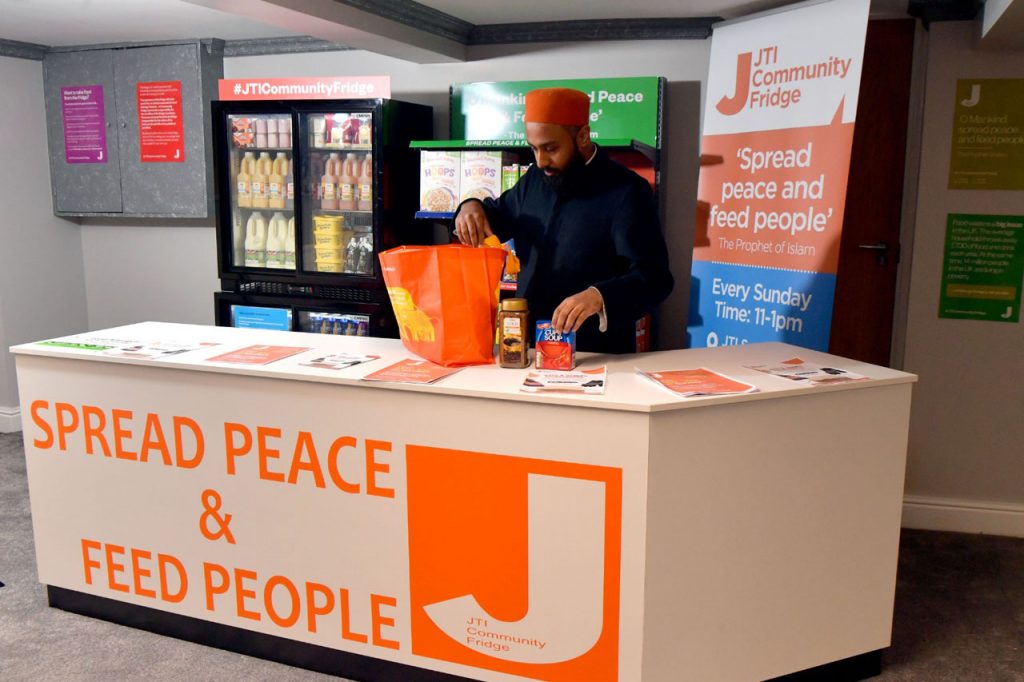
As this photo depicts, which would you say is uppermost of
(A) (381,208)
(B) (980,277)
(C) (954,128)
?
(C) (954,128)

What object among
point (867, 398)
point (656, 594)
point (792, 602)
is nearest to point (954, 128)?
point (867, 398)

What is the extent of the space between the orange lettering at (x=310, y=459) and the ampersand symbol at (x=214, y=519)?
331mm

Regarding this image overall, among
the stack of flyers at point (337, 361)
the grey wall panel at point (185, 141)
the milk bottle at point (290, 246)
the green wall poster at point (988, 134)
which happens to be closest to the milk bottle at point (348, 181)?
the milk bottle at point (290, 246)

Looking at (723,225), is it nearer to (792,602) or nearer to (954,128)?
(954,128)

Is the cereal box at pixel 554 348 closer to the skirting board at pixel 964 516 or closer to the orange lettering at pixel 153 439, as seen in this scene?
the orange lettering at pixel 153 439

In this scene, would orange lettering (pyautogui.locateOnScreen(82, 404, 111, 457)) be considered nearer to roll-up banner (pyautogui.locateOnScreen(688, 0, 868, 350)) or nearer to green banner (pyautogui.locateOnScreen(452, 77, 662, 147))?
green banner (pyautogui.locateOnScreen(452, 77, 662, 147))

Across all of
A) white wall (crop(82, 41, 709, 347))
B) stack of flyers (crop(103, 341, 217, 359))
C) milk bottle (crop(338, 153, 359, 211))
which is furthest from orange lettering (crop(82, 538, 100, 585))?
white wall (crop(82, 41, 709, 347))

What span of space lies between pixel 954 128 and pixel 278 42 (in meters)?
3.62

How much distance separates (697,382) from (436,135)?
2.98m

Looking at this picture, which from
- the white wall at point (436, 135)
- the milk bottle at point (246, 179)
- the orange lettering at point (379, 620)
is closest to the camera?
the orange lettering at point (379, 620)

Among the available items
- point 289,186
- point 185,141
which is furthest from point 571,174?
point 185,141

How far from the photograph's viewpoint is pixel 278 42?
494 centimetres

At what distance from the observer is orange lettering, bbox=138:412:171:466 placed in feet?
8.85

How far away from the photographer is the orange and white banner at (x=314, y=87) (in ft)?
14.7
